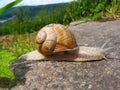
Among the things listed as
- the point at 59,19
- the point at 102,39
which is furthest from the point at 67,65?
the point at 59,19

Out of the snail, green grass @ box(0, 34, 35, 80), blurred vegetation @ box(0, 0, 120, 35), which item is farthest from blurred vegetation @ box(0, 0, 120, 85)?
the snail

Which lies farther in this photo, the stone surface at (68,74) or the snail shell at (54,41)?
the snail shell at (54,41)

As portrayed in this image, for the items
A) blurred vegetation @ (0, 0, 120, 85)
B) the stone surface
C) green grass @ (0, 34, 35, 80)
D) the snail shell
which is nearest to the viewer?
green grass @ (0, 34, 35, 80)

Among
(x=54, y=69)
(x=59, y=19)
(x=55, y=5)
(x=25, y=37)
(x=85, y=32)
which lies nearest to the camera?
(x=54, y=69)

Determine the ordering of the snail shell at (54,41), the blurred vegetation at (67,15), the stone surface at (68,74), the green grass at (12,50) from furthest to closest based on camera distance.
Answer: the blurred vegetation at (67,15), the snail shell at (54,41), the stone surface at (68,74), the green grass at (12,50)

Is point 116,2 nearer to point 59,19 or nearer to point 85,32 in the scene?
point 59,19

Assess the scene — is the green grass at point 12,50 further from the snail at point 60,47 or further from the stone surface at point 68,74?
the snail at point 60,47

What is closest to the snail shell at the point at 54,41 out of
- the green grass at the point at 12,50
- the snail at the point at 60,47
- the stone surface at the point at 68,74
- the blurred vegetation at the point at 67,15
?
the snail at the point at 60,47

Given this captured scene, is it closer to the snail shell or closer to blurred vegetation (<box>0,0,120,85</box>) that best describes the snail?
the snail shell
